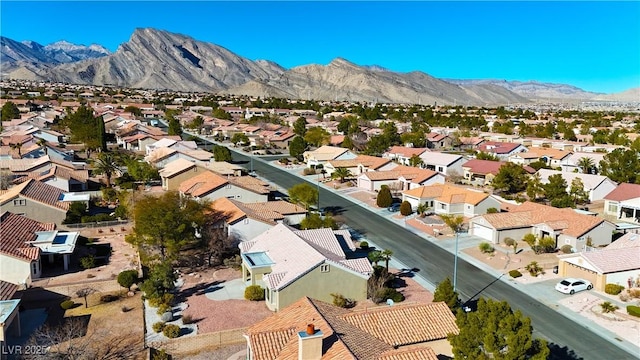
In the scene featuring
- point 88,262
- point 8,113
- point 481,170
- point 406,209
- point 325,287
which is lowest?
point 88,262

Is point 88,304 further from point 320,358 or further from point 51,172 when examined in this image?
point 51,172

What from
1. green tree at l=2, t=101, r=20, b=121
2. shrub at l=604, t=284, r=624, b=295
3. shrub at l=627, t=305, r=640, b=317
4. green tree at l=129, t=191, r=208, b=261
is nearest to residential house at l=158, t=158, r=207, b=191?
green tree at l=129, t=191, r=208, b=261

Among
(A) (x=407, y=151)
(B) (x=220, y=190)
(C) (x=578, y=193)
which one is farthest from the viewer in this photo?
(A) (x=407, y=151)

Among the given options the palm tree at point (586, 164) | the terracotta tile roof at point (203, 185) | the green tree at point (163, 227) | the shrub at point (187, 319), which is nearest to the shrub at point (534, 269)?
the shrub at point (187, 319)

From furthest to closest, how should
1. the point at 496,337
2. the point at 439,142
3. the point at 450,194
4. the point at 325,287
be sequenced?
the point at 439,142
the point at 450,194
the point at 325,287
the point at 496,337

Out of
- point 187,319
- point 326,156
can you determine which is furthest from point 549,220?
point 326,156

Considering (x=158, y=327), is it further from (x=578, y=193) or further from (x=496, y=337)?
(x=578, y=193)

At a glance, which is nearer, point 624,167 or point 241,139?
point 624,167

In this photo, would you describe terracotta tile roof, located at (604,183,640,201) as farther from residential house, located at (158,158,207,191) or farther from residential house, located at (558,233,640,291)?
residential house, located at (158,158,207,191)
